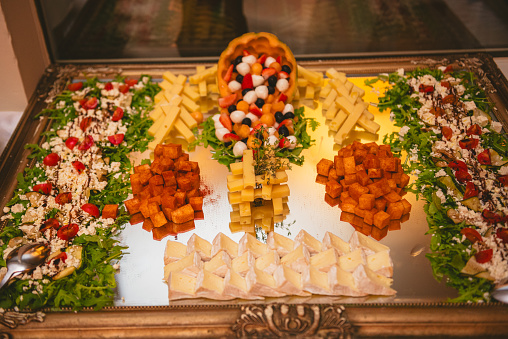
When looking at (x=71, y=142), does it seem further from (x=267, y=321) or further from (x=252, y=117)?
(x=267, y=321)

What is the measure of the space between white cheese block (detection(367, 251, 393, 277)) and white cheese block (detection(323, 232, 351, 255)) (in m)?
0.14

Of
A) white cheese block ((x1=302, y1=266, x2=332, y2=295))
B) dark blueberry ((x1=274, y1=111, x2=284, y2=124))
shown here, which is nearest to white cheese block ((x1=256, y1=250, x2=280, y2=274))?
white cheese block ((x1=302, y1=266, x2=332, y2=295))

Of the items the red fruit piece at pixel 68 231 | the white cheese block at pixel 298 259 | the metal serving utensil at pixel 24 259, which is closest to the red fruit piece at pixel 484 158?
the white cheese block at pixel 298 259

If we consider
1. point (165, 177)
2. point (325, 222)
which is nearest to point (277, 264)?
point (325, 222)

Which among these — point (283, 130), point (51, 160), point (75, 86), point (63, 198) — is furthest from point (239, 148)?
point (75, 86)

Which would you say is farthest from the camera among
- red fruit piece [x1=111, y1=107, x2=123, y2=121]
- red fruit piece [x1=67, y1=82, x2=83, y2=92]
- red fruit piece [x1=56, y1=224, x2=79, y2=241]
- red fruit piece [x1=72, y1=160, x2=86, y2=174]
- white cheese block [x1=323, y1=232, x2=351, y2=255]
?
red fruit piece [x1=67, y1=82, x2=83, y2=92]

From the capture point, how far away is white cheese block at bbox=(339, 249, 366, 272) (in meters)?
2.19

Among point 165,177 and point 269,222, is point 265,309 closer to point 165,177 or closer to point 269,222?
point 269,222

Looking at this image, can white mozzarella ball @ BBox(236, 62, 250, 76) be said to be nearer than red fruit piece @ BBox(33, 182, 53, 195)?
No

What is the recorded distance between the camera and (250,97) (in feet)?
9.60

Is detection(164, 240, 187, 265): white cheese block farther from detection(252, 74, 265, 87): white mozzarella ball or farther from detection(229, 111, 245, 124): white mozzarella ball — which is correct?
detection(252, 74, 265, 87): white mozzarella ball

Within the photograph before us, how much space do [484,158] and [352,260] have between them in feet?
3.76

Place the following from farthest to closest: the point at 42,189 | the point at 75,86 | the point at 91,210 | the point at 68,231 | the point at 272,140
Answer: the point at 75,86, the point at 272,140, the point at 42,189, the point at 91,210, the point at 68,231

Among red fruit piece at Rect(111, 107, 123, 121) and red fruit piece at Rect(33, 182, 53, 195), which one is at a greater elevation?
red fruit piece at Rect(111, 107, 123, 121)
